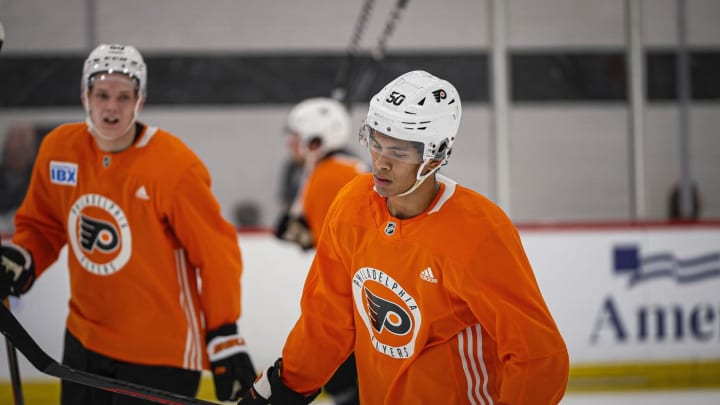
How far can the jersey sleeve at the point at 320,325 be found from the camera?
6.35 ft

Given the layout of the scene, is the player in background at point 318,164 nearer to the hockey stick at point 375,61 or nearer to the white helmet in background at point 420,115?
the hockey stick at point 375,61

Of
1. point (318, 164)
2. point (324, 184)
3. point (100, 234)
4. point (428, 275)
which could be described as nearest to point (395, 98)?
point (428, 275)

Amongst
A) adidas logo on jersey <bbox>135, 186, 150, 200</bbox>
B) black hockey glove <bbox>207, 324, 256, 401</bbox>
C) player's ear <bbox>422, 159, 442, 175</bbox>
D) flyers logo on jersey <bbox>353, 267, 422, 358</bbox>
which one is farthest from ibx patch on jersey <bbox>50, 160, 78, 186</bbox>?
player's ear <bbox>422, 159, 442, 175</bbox>

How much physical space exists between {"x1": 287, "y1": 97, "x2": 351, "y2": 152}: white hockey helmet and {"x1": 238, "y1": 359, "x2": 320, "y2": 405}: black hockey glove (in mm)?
1642

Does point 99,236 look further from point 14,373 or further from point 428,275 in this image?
point 428,275

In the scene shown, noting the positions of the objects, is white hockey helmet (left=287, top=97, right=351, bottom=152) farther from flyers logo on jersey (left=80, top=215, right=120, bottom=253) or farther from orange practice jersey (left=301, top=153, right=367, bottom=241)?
flyers logo on jersey (left=80, top=215, right=120, bottom=253)

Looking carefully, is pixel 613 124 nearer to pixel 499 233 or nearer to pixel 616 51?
pixel 616 51

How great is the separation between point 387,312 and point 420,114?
361 millimetres

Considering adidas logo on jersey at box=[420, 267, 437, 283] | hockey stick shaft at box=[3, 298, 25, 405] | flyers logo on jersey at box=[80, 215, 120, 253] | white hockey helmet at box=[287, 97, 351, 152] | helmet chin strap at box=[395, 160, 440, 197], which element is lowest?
hockey stick shaft at box=[3, 298, 25, 405]

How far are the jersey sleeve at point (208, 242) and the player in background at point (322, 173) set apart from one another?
1.02 m

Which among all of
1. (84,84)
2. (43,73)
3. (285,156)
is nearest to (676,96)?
(285,156)

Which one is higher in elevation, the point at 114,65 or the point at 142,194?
the point at 114,65

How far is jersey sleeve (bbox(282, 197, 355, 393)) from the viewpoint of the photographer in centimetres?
194

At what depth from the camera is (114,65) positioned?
227 centimetres
